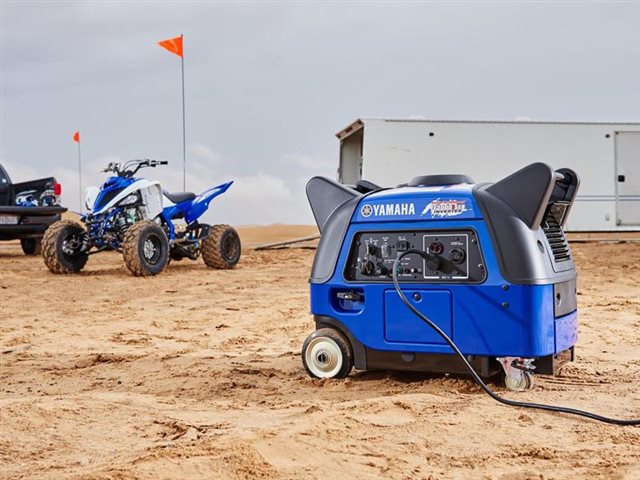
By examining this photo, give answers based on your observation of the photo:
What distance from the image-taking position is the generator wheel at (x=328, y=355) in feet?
15.0

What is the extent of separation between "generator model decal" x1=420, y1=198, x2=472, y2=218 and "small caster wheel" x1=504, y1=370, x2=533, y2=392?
86 cm

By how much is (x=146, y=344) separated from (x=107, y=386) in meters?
1.57

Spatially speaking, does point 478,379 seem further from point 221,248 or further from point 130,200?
point 221,248

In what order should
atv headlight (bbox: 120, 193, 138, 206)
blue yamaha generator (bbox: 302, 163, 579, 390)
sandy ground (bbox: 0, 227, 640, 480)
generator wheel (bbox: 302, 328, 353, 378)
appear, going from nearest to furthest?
sandy ground (bbox: 0, 227, 640, 480) < blue yamaha generator (bbox: 302, 163, 579, 390) < generator wheel (bbox: 302, 328, 353, 378) < atv headlight (bbox: 120, 193, 138, 206)

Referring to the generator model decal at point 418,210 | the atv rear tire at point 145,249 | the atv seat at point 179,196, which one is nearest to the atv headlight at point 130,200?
the atv rear tire at point 145,249

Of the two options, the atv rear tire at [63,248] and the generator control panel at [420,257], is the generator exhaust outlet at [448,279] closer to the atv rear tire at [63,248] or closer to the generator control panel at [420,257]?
the generator control panel at [420,257]

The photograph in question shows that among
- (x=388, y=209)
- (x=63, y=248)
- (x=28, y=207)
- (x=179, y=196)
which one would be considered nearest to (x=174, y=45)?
(x=28, y=207)

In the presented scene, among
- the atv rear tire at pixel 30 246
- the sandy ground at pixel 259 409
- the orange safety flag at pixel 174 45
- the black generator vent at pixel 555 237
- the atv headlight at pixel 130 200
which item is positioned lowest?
the sandy ground at pixel 259 409

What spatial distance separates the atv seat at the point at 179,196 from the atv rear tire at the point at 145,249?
1078 millimetres

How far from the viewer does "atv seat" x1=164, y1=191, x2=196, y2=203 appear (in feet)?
40.1

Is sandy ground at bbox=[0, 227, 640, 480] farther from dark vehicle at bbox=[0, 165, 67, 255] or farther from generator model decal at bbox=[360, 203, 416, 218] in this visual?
dark vehicle at bbox=[0, 165, 67, 255]

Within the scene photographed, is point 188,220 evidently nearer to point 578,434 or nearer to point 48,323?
point 48,323

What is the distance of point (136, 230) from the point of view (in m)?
10.9

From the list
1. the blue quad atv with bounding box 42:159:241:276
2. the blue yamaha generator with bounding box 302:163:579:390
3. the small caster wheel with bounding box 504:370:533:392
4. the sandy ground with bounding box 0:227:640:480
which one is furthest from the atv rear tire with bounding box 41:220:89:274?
the small caster wheel with bounding box 504:370:533:392
